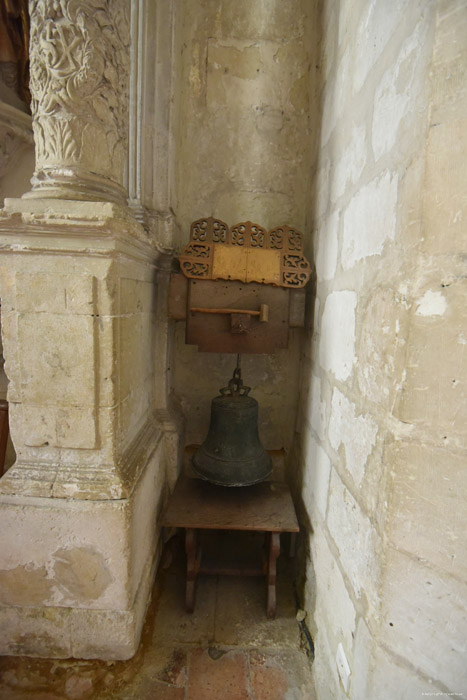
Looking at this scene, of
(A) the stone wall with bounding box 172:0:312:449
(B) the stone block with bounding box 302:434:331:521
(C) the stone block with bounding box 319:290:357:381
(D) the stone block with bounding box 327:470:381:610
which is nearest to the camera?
(D) the stone block with bounding box 327:470:381:610

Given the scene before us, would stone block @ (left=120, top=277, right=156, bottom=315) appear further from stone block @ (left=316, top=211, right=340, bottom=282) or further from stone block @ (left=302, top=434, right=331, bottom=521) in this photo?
stone block @ (left=302, top=434, right=331, bottom=521)

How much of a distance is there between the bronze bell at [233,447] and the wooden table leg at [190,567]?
28 centimetres

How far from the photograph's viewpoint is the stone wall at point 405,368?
75 cm

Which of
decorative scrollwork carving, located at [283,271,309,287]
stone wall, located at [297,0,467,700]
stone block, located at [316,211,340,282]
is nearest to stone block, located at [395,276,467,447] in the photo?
stone wall, located at [297,0,467,700]

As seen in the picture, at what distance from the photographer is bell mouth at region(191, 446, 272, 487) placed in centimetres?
173

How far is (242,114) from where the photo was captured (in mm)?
1995

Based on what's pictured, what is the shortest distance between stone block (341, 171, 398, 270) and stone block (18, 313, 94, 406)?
0.99m

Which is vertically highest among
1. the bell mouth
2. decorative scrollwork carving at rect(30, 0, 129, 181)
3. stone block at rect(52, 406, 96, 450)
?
decorative scrollwork carving at rect(30, 0, 129, 181)

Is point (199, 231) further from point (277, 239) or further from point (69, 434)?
point (69, 434)

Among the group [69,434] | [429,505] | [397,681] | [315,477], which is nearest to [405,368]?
[429,505]

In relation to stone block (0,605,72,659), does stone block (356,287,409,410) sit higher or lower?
higher

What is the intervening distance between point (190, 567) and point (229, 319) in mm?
1277

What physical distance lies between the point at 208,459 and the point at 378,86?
5.56ft

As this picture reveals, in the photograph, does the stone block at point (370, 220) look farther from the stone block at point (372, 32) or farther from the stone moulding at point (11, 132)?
the stone moulding at point (11, 132)
